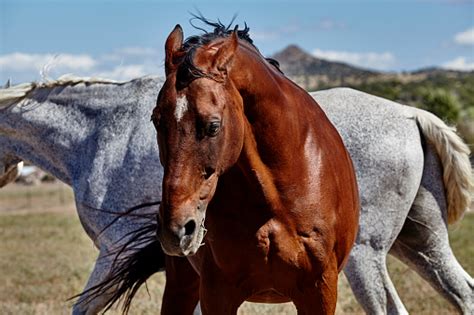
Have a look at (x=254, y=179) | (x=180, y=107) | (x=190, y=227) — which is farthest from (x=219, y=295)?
(x=180, y=107)

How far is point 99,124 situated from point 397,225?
212 cm

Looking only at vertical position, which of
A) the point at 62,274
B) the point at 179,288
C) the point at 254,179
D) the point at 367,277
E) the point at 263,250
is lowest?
the point at 62,274

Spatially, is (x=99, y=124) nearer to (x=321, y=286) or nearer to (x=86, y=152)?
(x=86, y=152)

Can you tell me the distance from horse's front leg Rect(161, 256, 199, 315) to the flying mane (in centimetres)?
218

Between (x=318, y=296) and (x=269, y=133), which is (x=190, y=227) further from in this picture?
(x=318, y=296)

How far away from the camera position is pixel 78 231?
1562 centimetres

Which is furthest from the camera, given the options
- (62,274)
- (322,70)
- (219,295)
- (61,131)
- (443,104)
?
(322,70)

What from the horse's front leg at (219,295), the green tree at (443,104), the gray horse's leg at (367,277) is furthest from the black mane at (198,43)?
the green tree at (443,104)

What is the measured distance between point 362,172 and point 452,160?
0.65m

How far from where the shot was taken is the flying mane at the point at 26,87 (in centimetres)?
636

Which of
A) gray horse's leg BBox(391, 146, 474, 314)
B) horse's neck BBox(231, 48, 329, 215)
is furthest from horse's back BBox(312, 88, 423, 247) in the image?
horse's neck BBox(231, 48, 329, 215)

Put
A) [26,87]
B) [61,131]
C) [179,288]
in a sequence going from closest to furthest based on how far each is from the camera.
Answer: [179,288] < [61,131] < [26,87]

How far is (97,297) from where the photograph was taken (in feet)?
18.4

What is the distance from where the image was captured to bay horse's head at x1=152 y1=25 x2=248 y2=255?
321 centimetres
